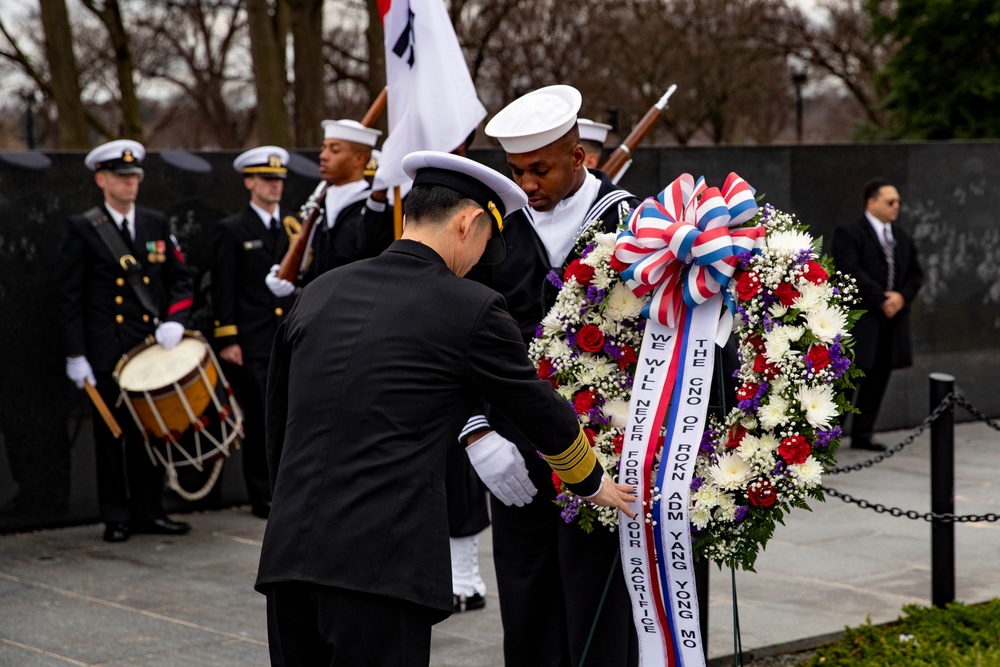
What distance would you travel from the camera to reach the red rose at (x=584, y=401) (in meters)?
4.18

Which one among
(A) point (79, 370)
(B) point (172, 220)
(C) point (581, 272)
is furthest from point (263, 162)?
(C) point (581, 272)

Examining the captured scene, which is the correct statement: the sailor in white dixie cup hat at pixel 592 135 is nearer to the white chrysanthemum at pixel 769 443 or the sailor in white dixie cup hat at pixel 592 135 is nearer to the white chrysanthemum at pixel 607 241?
the white chrysanthemum at pixel 607 241

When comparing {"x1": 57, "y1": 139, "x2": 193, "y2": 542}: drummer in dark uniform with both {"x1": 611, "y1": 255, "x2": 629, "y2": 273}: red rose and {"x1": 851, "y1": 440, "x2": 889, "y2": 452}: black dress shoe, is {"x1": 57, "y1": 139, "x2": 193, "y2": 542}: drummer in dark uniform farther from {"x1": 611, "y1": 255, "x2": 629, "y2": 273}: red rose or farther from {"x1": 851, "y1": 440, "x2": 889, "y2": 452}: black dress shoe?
{"x1": 851, "y1": 440, "x2": 889, "y2": 452}: black dress shoe

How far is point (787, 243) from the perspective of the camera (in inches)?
158

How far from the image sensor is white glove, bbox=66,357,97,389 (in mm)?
7734

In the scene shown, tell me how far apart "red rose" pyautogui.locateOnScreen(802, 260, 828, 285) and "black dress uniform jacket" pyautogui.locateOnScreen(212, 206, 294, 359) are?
4.93 meters

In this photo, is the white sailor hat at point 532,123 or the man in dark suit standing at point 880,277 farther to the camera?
the man in dark suit standing at point 880,277

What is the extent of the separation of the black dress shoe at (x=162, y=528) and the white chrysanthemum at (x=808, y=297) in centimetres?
509

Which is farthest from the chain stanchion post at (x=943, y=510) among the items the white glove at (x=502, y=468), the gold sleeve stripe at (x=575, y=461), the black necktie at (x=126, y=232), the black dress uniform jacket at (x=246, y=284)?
the black necktie at (x=126, y=232)

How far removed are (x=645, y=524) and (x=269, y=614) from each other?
128 cm

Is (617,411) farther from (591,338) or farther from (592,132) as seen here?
(592,132)

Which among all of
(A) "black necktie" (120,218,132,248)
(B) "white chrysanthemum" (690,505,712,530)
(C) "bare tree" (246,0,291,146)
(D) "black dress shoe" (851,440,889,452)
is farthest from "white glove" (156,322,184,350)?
(C) "bare tree" (246,0,291,146)

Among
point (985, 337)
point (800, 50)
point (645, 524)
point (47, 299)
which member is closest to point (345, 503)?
point (645, 524)

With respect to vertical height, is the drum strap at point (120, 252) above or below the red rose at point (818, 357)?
above
